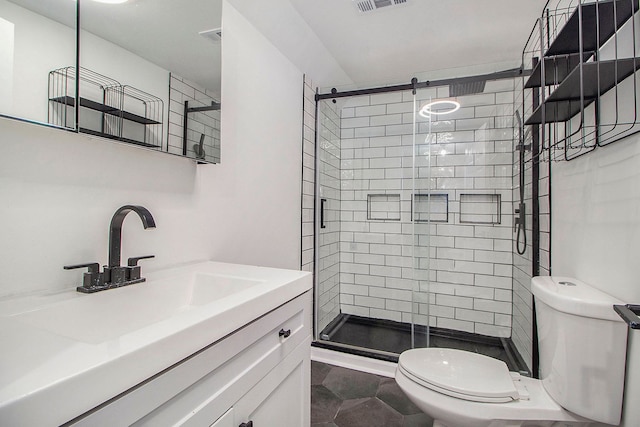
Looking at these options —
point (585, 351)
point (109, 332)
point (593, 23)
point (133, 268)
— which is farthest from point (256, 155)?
point (585, 351)

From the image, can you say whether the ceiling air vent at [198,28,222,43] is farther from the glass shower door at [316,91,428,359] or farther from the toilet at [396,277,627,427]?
the toilet at [396,277,627,427]

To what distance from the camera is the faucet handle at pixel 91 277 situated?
863 mm

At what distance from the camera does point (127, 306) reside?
2.92 ft

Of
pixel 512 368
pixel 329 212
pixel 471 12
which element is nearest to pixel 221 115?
pixel 329 212

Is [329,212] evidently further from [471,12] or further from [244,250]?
[471,12]

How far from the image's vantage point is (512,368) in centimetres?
204

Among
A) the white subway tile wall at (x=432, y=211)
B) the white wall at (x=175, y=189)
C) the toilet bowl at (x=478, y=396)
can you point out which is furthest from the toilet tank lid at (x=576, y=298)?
the white wall at (x=175, y=189)

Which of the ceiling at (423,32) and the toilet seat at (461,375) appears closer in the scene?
the toilet seat at (461,375)

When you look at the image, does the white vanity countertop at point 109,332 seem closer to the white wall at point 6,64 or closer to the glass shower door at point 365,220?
the white wall at point 6,64

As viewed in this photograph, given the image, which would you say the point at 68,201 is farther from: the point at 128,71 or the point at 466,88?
the point at 466,88

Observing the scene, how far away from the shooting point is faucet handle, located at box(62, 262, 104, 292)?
86 cm

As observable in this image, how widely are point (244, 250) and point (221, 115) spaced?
744mm

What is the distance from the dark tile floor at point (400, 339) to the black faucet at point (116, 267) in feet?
6.21

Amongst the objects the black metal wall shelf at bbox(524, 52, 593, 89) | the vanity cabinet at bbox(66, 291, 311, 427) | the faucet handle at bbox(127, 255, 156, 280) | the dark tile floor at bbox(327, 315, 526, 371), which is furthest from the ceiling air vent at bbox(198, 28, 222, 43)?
the dark tile floor at bbox(327, 315, 526, 371)
